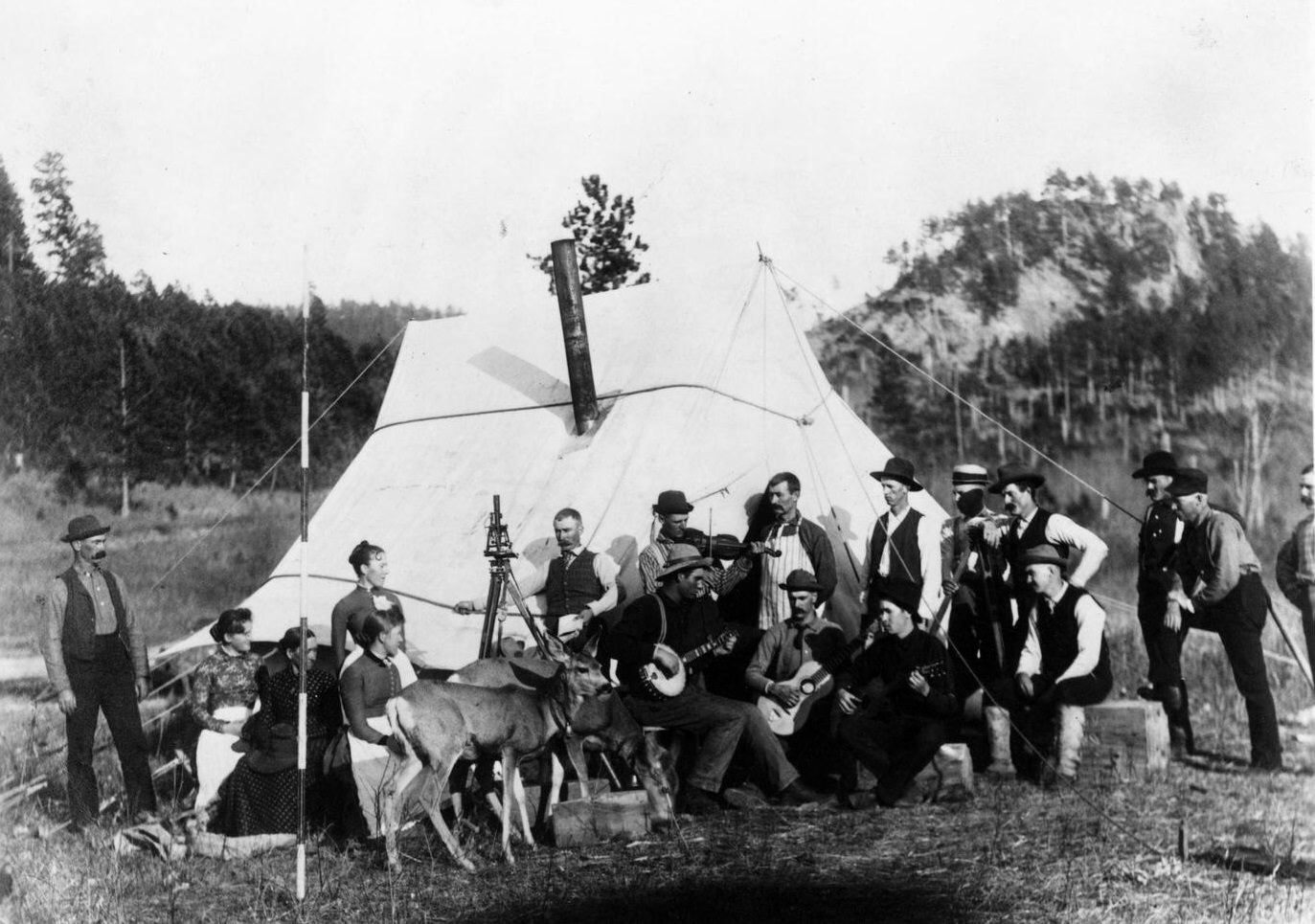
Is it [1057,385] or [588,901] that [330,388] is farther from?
[588,901]

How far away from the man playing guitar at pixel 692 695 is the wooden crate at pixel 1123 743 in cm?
130

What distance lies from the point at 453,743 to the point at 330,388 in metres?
18.5

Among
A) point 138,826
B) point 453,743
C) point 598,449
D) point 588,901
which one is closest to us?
point 588,901

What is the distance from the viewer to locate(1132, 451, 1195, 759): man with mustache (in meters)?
6.34

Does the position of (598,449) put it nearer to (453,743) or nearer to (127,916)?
(453,743)

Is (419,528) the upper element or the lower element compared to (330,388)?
lower

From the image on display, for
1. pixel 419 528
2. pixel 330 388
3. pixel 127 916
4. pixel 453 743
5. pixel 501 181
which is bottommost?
pixel 127 916

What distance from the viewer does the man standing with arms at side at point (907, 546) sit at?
6.40m

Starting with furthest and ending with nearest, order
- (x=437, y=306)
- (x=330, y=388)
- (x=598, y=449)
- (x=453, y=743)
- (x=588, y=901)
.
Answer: (x=437, y=306)
(x=330, y=388)
(x=598, y=449)
(x=453, y=743)
(x=588, y=901)

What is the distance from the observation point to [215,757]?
19.2ft

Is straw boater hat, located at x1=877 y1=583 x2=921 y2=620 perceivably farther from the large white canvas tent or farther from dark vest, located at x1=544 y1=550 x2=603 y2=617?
dark vest, located at x1=544 y1=550 x2=603 y2=617

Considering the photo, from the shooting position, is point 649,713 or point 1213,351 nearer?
point 649,713

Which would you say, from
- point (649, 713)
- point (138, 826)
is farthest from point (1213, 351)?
point (138, 826)

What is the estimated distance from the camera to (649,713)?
18.8 feet
